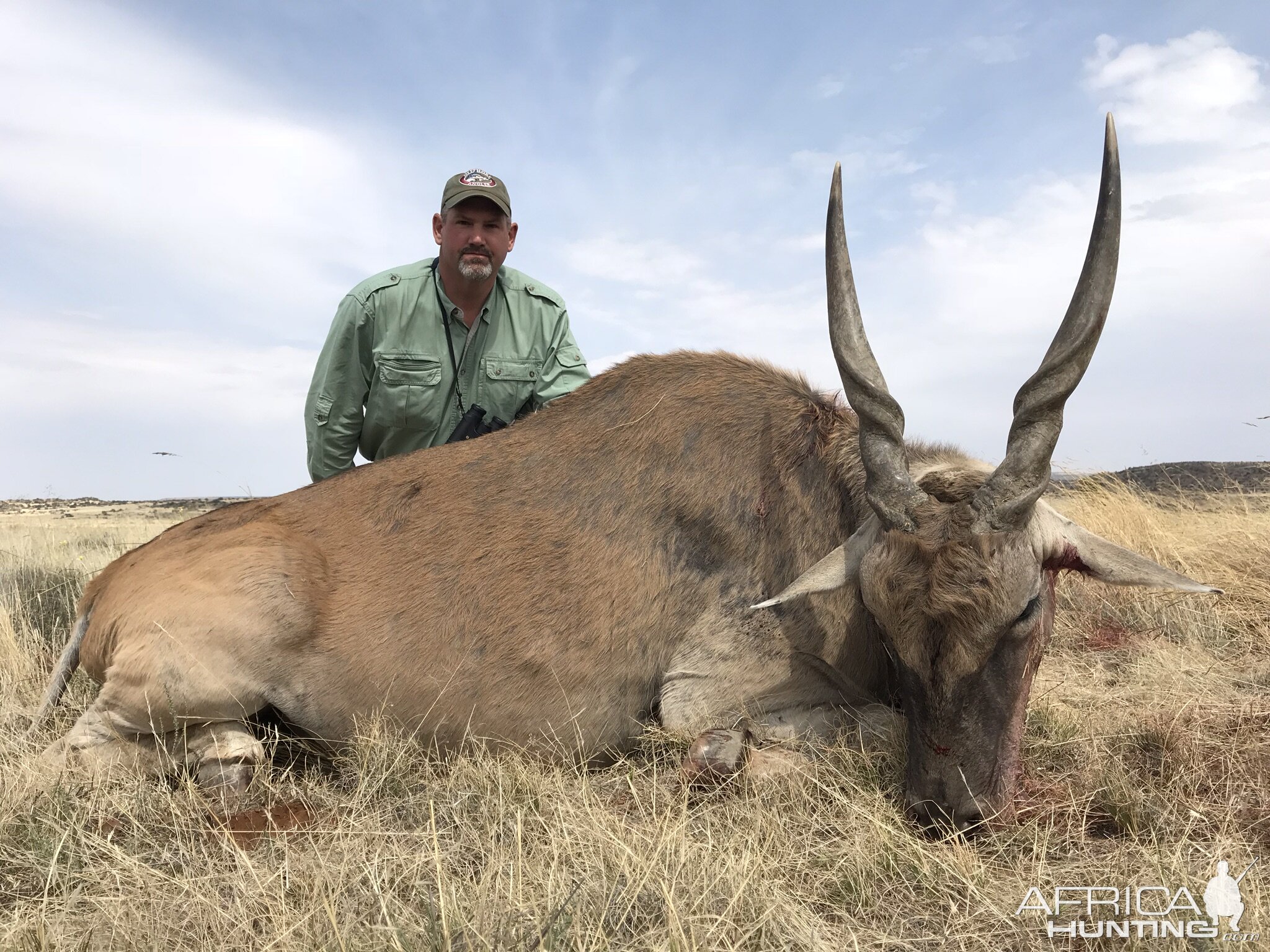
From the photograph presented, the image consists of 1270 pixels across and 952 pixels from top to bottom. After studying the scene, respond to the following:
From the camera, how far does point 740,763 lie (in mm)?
4031

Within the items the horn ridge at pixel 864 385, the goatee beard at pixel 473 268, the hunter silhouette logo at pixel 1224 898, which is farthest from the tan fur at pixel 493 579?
the goatee beard at pixel 473 268

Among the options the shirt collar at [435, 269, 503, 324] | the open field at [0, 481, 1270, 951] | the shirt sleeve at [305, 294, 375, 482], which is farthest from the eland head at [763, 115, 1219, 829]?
the shirt sleeve at [305, 294, 375, 482]

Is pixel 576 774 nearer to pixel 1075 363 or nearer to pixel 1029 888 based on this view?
pixel 1029 888

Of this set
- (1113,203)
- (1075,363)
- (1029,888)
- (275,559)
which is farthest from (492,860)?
(1113,203)

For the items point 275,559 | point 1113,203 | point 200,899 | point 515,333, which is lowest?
point 200,899

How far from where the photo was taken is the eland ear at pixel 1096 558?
3625mm

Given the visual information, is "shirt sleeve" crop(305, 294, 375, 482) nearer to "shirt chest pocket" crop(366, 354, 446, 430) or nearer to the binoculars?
"shirt chest pocket" crop(366, 354, 446, 430)

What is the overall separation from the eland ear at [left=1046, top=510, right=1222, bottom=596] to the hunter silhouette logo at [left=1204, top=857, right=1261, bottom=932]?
1.12 m

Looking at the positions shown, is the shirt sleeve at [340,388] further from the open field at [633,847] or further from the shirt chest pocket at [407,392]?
the open field at [633,847]

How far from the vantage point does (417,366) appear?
713 cm

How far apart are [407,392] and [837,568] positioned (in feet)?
14.2

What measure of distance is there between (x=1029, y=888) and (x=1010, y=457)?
1.57m
